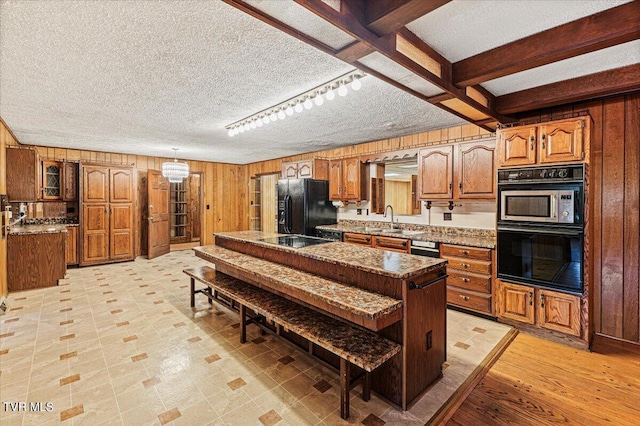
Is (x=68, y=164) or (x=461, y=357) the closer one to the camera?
(x=461, y=357)

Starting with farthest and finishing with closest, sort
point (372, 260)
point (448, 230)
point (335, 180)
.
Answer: point (335, 180)
point (448, 230)
point (372, 260)

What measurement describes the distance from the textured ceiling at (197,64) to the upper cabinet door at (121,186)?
5.97 feet

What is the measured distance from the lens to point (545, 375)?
Result: 2.39m

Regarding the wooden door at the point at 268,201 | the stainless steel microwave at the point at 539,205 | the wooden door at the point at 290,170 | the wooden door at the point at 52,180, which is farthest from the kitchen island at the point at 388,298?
the wooden door at the point at 268,201

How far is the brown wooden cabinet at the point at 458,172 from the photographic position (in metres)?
3.63

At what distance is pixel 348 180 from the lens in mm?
5336

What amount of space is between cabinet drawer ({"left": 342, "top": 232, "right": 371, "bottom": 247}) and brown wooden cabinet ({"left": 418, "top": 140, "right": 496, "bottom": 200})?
102 centimetres

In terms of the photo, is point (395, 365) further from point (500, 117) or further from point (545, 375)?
point (500, 117)

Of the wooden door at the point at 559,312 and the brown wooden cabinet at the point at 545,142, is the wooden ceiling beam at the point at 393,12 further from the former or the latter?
the wooden door at the point at 559,312

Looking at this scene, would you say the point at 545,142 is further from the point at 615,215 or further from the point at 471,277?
the point at 471,277

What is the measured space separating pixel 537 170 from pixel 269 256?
9.51 ft

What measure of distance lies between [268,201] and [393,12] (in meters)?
7.40

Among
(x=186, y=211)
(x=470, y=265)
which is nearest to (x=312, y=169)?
(x=470, y=265)

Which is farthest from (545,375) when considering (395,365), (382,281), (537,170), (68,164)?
(68,164)
